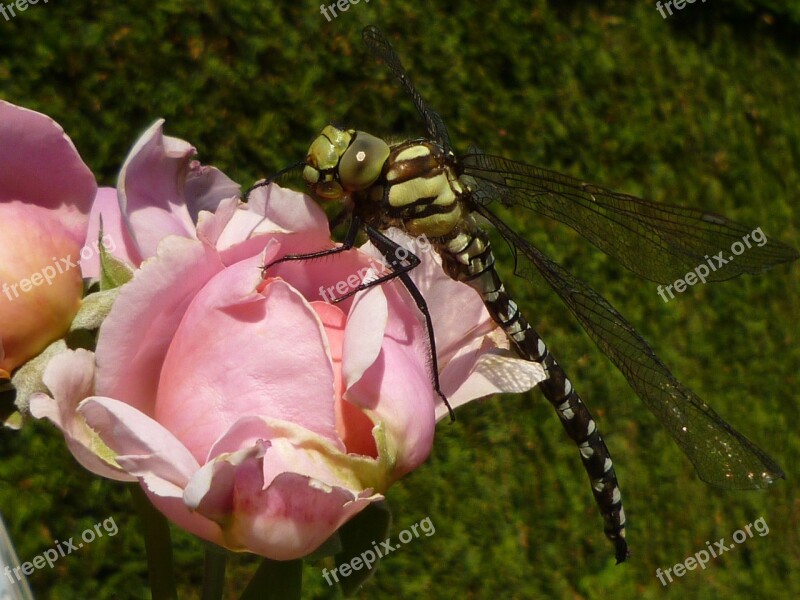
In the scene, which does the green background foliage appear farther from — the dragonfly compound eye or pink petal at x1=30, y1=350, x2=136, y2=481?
pink petal at x1=30, y1=350, x2=136, y2=481

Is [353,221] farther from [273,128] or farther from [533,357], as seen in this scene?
[273,128]

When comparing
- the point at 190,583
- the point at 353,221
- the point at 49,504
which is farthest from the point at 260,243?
the point at 190,583

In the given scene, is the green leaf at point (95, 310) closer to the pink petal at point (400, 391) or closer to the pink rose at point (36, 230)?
the pink rose at point (36, 230)

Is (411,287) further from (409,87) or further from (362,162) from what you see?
(409,87)

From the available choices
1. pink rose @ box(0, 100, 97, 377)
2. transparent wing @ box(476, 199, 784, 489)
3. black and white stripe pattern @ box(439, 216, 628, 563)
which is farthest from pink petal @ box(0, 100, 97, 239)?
transparent wing @ box(476, 199, 784, 489)

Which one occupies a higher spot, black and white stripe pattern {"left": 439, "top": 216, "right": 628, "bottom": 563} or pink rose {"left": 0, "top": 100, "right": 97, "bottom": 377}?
pink rose {"left": 0, "top": 100, "right": 97, "bottom": 377}

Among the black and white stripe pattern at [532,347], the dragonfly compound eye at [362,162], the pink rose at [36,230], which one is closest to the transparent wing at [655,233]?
the black and white stripe pattern at [532,347]
